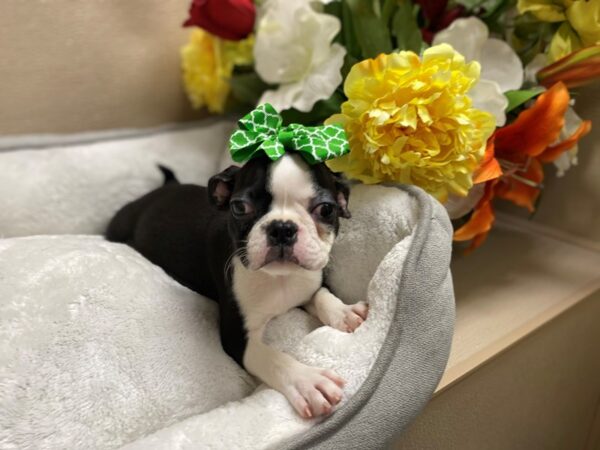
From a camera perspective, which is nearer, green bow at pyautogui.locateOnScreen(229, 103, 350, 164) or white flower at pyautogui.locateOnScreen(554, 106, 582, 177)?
green bow at pyautogui.locateOnScreen(229, 103, 350, 164)

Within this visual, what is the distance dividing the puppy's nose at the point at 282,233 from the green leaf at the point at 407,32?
1.71 ft

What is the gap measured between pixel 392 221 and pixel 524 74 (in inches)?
18.5

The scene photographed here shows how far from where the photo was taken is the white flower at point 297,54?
43.8 inches

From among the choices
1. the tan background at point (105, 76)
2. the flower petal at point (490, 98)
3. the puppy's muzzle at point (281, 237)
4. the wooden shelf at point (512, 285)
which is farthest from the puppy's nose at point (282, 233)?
the tan background at point (105, 76)

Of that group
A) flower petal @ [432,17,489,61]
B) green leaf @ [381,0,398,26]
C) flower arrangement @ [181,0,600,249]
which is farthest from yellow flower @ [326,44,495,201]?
green leaf @ [381,0,398,26]

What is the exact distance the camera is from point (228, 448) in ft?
2.16

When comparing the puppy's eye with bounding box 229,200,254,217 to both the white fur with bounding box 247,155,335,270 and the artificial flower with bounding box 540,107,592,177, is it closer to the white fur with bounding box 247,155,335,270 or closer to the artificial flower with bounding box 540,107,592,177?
the white fur with bounding box 247,155,335,270

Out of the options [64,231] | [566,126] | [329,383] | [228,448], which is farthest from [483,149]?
[64,231]

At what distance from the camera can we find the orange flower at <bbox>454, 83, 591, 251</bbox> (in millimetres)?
1009

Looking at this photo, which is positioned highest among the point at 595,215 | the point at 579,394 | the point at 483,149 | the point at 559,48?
the point at 559,48

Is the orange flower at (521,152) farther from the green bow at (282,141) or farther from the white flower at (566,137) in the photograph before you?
the green bow at (282,141)

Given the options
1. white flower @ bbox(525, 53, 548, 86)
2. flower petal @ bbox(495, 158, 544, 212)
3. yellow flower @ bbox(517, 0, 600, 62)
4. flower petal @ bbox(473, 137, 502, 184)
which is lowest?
flower petal @ bbox(495, 158, 544, 212)

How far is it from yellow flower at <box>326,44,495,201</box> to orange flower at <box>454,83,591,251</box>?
86 millimetres

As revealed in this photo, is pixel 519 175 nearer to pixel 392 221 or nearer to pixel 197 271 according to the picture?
pixel 392 221
